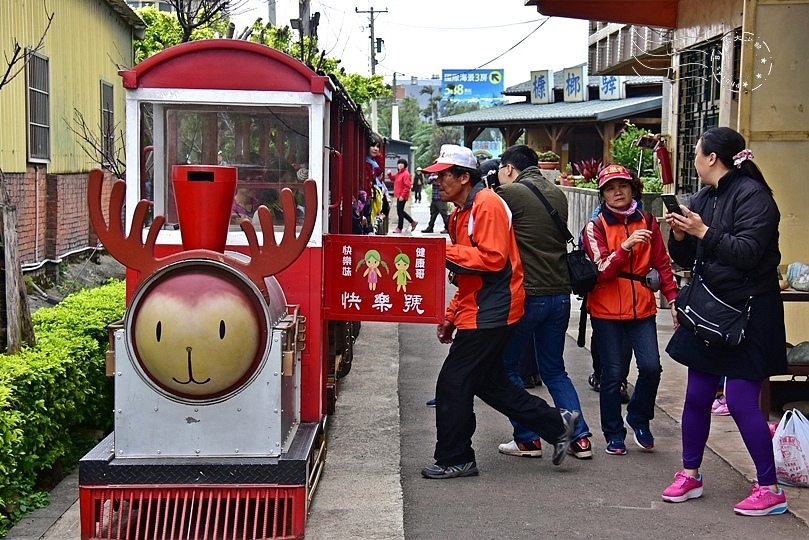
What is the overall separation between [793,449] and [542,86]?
25130 mm

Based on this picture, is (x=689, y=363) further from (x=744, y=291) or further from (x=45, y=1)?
(x=45, y=1)

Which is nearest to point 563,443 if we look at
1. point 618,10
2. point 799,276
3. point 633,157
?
point 799,276

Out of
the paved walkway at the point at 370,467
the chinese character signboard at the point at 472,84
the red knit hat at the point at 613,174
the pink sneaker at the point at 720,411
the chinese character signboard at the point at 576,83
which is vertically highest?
the chinese character signboard at the point at 472,84

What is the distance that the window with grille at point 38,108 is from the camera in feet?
37.5

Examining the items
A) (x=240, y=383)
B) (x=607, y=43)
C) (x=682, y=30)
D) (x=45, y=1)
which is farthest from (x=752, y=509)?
(x=607, y=43)

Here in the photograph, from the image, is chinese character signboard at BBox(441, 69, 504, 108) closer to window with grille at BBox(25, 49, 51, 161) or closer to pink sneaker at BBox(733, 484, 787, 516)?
window with grille at BBox(25, 49, 51, 161)

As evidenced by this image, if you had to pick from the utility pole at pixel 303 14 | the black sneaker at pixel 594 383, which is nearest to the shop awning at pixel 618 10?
the black sneaker at pixel 594 383

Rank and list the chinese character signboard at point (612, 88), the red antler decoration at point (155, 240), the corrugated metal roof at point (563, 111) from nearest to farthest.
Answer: the red antler decoration at point (155, 240)
the corrugated metal roof at point (563, 111)
the chinese character signboard at point (612, 88)

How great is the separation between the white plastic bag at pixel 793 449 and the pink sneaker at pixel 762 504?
15.4 inches

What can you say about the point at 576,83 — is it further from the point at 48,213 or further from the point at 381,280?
the point at 381,280

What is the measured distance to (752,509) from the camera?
5270 mm

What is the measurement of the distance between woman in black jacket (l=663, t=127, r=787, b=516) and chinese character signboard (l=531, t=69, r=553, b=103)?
2488cm

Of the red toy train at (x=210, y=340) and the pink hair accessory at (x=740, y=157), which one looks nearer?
the red toy train at (x=210, y=340)

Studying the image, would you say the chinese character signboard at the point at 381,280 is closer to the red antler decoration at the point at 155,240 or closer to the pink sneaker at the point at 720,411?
the red antler decoration at the point at 155,240
